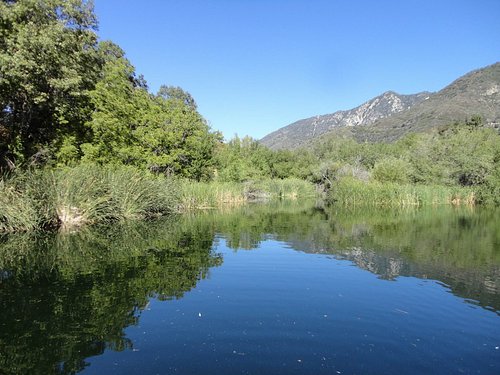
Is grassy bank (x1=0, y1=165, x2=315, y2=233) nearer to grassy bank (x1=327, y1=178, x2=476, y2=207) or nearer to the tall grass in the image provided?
the tall grass

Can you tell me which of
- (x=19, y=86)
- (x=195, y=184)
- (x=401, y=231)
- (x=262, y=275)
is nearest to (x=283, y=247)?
→ (x=262, y=275)

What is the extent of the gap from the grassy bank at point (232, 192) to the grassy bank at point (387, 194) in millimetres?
10730

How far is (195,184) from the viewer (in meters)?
30.7

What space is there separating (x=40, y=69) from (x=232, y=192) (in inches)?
937

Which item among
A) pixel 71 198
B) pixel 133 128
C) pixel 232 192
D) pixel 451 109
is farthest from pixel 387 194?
pixel 451 109

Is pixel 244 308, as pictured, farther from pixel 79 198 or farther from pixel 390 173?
pixel 390 173

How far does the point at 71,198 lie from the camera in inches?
622

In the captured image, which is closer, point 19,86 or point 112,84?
point 19,86

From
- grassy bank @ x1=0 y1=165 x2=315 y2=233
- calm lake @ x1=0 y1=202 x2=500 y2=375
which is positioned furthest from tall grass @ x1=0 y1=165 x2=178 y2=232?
calm lake @ x1=0 y1=202 x2=500 y2=375

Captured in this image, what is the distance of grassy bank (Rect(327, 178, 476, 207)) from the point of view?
3781 cm

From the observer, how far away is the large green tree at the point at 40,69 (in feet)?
45.9

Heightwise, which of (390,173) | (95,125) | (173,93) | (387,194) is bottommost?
(387,194)

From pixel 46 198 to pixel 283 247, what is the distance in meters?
9.40

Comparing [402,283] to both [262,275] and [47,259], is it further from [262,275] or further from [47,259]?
[47,259]
